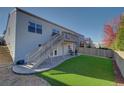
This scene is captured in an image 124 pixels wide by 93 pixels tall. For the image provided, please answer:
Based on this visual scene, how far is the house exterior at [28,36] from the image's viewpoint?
7.38 meters

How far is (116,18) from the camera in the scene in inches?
242

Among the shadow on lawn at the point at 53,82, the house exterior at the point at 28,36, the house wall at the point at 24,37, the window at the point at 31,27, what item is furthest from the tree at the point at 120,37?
the window at the point at 31,27

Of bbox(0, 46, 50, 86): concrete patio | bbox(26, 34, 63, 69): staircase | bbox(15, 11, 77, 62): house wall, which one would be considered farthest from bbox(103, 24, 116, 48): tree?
bbox(15, 11, 77, 62): house wall

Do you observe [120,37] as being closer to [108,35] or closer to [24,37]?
[108,35]

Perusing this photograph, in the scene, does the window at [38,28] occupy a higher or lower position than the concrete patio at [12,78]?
higher

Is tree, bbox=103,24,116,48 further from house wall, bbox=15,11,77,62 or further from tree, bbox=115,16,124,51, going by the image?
house wall, bbox=15,11,77,62

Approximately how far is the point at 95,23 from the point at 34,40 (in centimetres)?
402

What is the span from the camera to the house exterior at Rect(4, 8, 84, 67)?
738 cm

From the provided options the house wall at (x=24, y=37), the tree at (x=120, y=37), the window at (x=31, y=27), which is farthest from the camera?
the window at (x=31, y=27)

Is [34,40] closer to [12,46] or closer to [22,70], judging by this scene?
[12,46]

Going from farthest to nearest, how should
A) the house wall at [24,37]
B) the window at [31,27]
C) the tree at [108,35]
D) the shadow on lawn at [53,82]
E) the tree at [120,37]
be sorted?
1. the window at [31,27]
2. the house wall at [24,37]
3. the tree at [120,37]
4. the tree at [108,35]
5. the shadow on lawn at [53,82]

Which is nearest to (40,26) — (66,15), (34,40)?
(34,40)

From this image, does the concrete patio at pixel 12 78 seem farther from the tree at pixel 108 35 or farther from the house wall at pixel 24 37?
the tree at pixel 108 35
